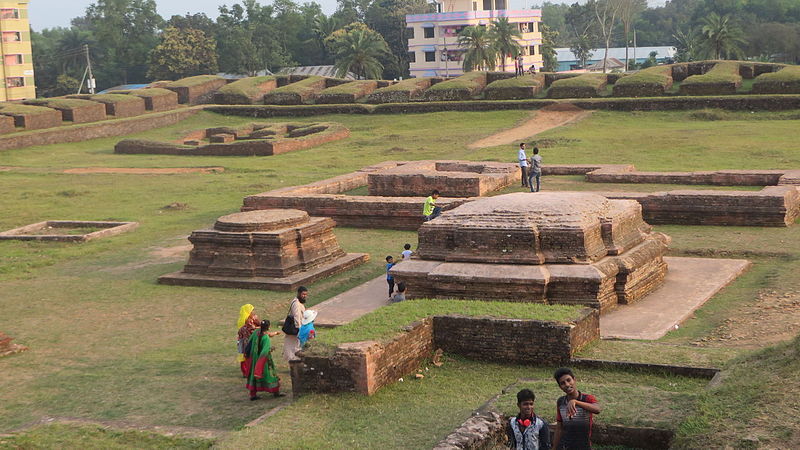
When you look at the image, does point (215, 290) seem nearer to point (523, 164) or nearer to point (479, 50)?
point (523, 164)

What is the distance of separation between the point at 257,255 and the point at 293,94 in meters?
19.8

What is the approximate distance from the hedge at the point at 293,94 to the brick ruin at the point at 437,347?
77.2 ft

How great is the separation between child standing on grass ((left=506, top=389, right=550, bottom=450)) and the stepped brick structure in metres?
3.65

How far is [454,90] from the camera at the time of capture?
91.4ft

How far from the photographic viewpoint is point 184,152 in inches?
933

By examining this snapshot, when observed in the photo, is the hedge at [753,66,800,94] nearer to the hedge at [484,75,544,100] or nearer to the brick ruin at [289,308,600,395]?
the hedge at [484,75,544,100]

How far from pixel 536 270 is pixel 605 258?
2.78ft

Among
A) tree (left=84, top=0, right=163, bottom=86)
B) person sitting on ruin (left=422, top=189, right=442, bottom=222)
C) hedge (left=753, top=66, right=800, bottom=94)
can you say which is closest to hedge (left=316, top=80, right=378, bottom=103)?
hedge (left=753, top=66, right=800, bottom=94)

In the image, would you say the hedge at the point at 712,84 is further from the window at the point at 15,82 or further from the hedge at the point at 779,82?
the window at the point at 15,82

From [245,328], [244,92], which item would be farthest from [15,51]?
[245,328]

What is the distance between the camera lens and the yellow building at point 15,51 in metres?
50.5

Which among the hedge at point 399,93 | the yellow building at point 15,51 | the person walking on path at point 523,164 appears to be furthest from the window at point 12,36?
the person walking on path at point 523,164

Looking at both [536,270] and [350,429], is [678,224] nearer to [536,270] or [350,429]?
[536,270]

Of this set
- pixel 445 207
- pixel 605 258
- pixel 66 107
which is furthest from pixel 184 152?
pixel 605 258
